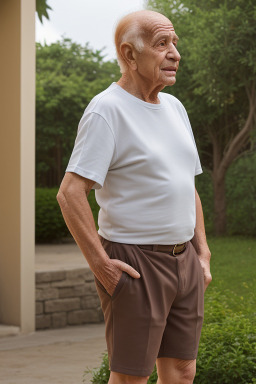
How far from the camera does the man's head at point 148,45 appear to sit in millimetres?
2324

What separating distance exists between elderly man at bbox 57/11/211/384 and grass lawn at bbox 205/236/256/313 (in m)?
5.50

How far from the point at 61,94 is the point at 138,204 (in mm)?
15937

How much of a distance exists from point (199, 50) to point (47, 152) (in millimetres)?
5269

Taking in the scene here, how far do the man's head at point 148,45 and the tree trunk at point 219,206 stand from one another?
11520 millimetres

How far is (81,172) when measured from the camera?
7.34ft

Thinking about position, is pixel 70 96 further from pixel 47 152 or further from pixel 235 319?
pixel 235 319

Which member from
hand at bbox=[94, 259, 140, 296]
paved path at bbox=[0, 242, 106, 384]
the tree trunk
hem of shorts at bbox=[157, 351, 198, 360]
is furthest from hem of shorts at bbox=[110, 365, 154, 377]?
the tree trunk

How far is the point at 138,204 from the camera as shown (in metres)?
2.29

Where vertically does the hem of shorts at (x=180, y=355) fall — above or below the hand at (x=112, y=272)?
below

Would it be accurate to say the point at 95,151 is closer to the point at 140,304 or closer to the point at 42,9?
A: the point at 140,304

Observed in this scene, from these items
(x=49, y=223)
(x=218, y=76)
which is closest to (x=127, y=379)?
(x=49, y=223)

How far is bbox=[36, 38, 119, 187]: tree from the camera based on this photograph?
1667 centimetres

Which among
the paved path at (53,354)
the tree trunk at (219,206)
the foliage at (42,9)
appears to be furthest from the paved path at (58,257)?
the tree trunk at (219,206)

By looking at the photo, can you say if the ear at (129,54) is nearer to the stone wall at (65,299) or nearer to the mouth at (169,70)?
the mouth at (169,70)
